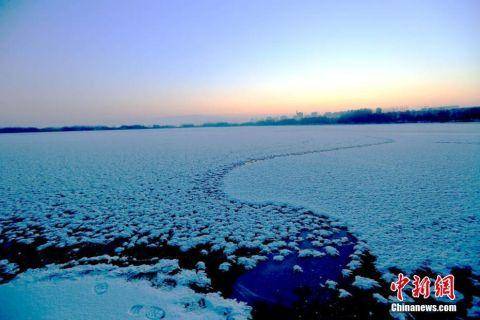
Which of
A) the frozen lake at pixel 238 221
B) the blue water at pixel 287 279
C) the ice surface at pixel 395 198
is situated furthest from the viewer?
the ice surface at pixel 395 198

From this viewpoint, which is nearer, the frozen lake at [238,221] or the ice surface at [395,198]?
the frozen lake at [238,221]

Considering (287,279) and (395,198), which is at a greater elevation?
(395,198)

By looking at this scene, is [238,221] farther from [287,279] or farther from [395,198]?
[395,198]

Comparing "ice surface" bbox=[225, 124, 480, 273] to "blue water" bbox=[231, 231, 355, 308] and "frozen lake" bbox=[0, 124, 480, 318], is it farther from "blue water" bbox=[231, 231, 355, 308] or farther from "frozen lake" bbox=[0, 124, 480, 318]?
"blue water" bbox=[231, 231, 355, 308]

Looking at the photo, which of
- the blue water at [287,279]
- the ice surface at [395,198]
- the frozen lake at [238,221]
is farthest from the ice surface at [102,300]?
the ice surface at [395,198]

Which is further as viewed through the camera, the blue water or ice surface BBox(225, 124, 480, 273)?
ice surface BBox(225, 124, 480, 273)

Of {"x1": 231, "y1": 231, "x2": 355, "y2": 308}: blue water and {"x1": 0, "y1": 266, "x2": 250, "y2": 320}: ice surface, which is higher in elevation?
{"x1": 0, "y1": 266, "x2": 250, "y2": 320}: ice surface

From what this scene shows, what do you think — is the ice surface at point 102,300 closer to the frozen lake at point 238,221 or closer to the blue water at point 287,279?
the frozen lake at point 238,221

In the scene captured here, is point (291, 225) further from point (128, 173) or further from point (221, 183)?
point (128, 173)

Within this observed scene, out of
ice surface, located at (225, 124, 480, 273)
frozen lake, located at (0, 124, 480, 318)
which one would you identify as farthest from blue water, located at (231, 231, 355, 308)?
ice surface, located at (225, 124, 480, 273)

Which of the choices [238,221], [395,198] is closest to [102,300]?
[238,221]

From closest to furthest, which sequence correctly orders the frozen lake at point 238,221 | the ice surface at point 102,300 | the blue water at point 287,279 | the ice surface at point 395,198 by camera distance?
1. the ice surface at point 102,300
2. the blue water at point 287,279
3. the frozen lake at point 238,221
4. the ice surface at point 395,198
